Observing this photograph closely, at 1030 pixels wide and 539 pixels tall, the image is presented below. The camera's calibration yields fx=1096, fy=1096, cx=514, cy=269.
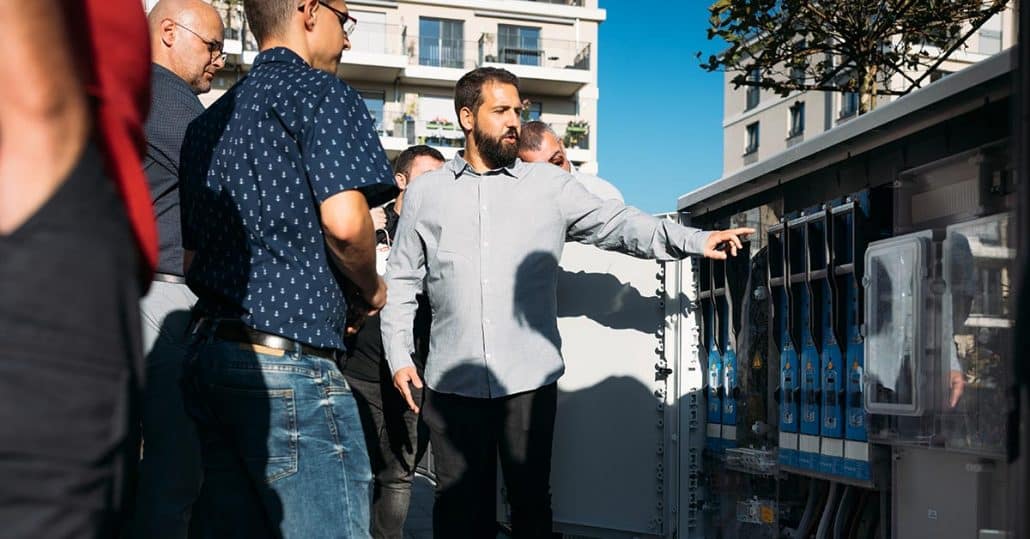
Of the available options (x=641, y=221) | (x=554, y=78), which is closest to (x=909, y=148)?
(x=641, y=221)

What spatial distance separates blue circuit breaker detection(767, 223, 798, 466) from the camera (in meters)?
4.84

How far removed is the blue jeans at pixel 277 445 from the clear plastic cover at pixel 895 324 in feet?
7.16

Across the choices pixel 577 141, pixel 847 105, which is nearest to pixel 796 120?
pixel 847 105

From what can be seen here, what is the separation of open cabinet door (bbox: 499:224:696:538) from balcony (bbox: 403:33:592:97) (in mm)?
42777

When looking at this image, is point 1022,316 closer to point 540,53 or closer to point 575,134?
point 575,134

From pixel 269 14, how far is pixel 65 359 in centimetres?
176

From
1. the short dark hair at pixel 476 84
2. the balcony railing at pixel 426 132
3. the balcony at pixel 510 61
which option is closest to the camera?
the short dark hair at pixel 476 84

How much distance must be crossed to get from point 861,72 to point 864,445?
31.3ft

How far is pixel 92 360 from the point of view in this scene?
1240 mm

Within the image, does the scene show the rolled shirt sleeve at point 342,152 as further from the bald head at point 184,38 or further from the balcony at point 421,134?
the balcony at point 421,134

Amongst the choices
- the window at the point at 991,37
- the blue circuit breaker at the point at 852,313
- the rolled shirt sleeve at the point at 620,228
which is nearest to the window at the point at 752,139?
the window at the point at 991,37

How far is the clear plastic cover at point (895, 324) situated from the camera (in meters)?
3.81

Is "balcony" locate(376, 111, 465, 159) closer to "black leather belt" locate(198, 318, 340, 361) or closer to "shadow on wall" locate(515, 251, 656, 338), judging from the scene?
"shadow on wall" locate(515, 251, 656, 338)

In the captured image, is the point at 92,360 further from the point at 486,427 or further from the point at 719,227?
the point at 719,227
